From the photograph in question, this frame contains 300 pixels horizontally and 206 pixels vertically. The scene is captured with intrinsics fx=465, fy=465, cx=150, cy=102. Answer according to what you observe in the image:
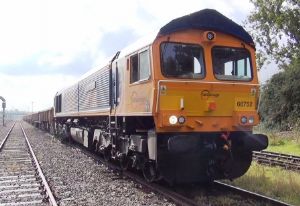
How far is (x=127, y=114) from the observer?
407 inches

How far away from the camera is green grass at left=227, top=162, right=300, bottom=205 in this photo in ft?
30.9

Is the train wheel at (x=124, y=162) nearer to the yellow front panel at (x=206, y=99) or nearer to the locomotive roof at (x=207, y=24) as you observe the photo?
the yellow front panel at (x=206, y=99)

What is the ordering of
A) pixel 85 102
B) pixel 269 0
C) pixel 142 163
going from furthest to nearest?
pixel 269 0, pixel 85 102, pixel 142 163

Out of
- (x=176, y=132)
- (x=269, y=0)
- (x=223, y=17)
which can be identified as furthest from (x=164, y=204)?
(x=269, y=0)

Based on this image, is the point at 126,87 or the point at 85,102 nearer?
the point at 126,87

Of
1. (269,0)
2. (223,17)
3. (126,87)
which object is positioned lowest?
(126,87)

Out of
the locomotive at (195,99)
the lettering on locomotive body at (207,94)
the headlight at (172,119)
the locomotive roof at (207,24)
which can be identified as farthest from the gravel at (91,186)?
the locomotive roof at (207,24)

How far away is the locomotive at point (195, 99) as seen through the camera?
886cm

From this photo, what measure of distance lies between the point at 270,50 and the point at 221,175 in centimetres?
2835

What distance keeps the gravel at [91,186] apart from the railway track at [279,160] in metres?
5.47

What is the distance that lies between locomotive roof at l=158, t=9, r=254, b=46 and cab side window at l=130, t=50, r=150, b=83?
2.18 ft

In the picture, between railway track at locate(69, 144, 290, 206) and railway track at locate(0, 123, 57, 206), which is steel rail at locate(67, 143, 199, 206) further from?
railway track at locate(0, 123, 57, 206)

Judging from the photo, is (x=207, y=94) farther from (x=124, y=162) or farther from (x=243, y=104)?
(x=124, y=162)

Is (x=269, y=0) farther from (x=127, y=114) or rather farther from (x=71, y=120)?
(x=127, y=114)
